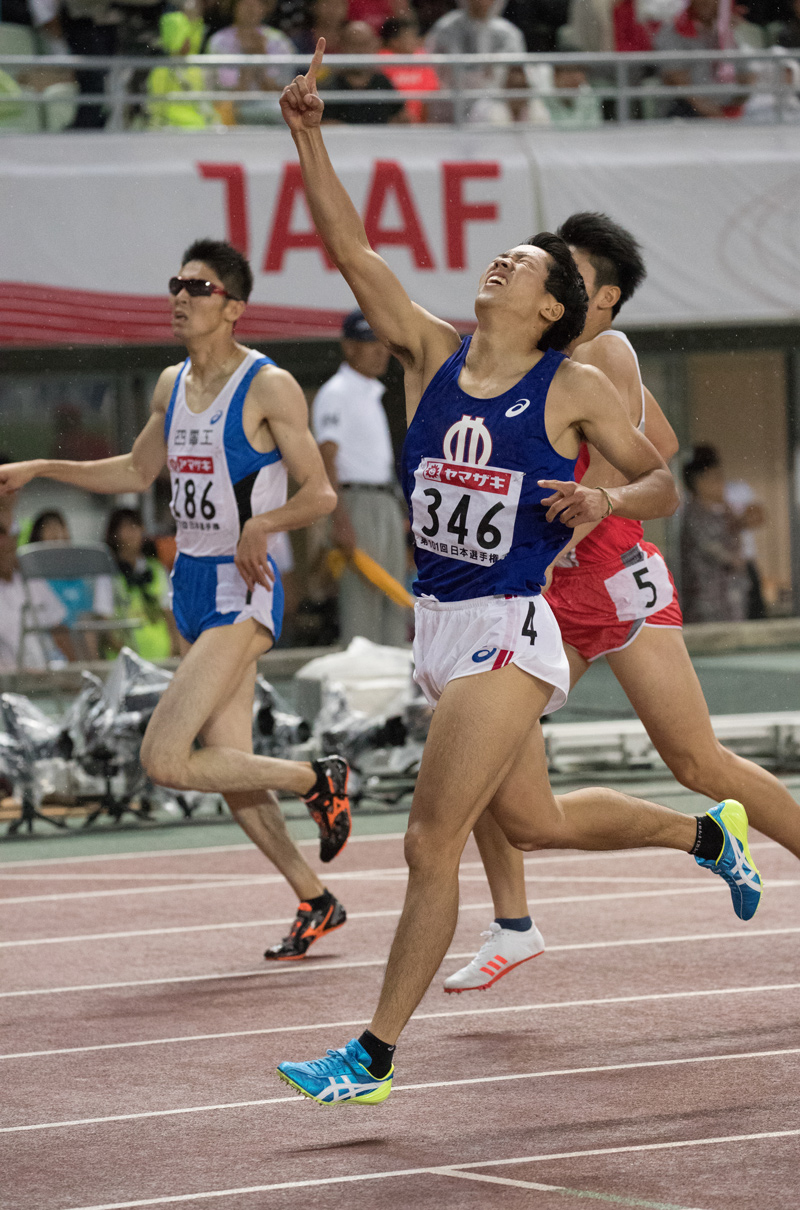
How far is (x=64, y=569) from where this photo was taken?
1248 cm

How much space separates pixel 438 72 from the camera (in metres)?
14.8

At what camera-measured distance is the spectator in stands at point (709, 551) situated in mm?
17609

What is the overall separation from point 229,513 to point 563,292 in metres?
2.06

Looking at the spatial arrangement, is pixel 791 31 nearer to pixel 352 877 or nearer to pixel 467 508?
pixel 352 877

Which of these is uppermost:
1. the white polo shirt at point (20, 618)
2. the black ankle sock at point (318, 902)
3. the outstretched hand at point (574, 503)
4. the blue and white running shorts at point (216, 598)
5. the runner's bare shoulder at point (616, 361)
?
the runner's bare shoulder at point (616, 361)

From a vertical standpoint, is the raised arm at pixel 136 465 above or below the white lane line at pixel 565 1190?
above

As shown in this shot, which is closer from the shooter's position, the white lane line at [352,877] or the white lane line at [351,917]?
the white lane line at [351,917]

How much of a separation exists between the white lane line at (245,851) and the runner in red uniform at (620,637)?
260 cm

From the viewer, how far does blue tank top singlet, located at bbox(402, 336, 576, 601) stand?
15.1 ft

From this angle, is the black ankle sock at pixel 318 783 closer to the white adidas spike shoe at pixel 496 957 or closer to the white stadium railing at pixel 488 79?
the white adidas spike shoe at pixel 496 957

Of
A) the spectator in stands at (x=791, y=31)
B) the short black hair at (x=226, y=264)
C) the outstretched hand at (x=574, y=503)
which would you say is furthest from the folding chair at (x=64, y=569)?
the spectator in stands at (x=791, y=31)

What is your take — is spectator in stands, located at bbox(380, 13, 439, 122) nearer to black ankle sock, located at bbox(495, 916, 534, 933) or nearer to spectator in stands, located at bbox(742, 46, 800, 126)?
spectator in stands, located at bbox(742, 46, 800, 126)

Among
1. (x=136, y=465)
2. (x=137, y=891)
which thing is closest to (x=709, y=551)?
(x=137, y=891)

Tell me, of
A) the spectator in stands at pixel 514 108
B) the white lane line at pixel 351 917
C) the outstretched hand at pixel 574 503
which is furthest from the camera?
the spectator in stands at pixel 514 108
